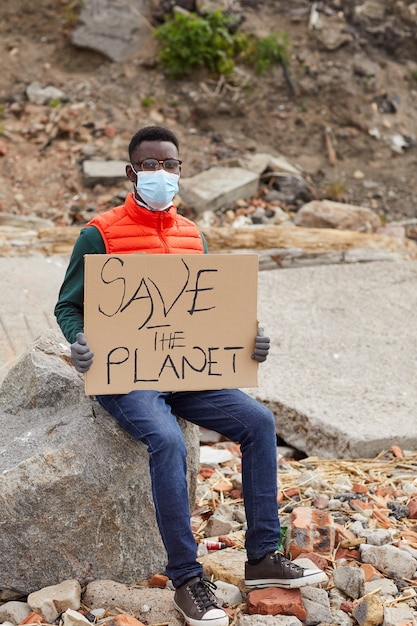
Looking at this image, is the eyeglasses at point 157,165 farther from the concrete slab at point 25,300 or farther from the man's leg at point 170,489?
the concrete slab at point 25,300

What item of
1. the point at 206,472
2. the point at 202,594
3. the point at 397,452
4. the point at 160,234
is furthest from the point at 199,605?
the point at 397,452

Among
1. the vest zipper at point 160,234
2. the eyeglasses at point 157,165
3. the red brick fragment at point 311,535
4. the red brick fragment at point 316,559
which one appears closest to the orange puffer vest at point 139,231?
the vest zipper at point 160,234

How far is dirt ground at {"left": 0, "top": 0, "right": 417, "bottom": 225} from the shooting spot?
32.7 feet

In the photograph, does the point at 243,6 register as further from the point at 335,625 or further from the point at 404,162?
the point at 335,625

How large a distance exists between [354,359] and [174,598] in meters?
3.18

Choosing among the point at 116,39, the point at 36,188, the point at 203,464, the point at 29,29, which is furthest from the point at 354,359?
the point at 29,29

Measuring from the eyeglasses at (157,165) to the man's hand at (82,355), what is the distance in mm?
762

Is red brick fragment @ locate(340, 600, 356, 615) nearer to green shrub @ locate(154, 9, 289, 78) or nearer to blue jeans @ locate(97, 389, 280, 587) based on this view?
blue jeans @ locate(97, 389, 280, 587)

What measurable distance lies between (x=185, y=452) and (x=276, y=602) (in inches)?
24.5

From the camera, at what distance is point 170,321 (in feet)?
10.2

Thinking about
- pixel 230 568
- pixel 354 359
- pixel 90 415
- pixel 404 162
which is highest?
pixel 90 415

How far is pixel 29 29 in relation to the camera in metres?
11.3

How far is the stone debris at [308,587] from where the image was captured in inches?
114

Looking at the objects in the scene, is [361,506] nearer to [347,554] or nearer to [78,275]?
[347,554]
